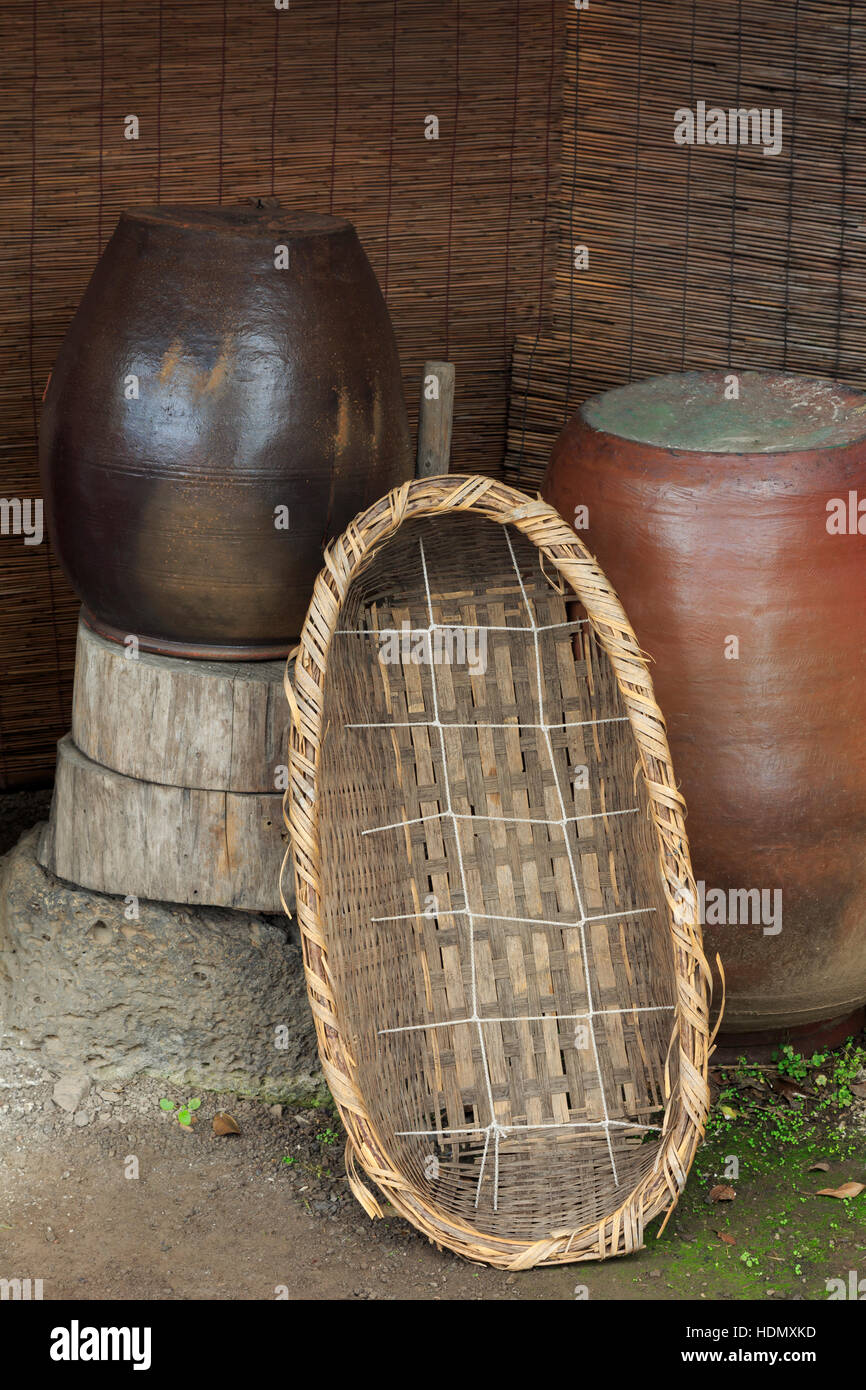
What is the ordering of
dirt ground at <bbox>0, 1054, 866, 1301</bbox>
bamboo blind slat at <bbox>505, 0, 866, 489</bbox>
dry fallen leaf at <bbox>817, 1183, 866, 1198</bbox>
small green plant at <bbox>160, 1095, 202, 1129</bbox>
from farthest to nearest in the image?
bamboo blind slat at <bbox>505, 0, 866, 489</bbox> → small green plant at <bbox>160, 1095, 202, 1129</bbox> → dry fallen leaf at <bbox>817, 1183, 866, 1198</bbox> → dirt ground at <bbox>0, 1054, 866, 1301</bbox>

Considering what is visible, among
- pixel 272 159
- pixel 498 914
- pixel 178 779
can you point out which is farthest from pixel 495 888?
pixel 272 159

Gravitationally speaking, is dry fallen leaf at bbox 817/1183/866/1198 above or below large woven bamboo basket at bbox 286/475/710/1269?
below

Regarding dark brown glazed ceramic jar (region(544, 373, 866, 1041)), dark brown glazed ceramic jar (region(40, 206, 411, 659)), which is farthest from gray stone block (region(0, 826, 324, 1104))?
dark brown glazed ceramic jar (region(544, 373, 866, 1041))

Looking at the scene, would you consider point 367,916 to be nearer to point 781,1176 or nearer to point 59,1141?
point 59,1141

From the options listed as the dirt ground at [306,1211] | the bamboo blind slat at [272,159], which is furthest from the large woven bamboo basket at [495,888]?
the bamboo blind slat at [272,159]

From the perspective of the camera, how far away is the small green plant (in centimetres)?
334

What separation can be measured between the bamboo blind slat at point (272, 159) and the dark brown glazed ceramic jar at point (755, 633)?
49.4 inches

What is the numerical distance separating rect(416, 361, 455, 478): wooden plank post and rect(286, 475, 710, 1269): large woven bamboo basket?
0.27 m

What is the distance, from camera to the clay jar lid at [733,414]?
3.23 meters

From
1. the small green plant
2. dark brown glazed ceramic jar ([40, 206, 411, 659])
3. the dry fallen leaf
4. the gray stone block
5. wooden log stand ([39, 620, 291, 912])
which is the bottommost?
the dry fallen leaf

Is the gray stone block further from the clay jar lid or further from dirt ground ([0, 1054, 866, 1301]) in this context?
the clay jar lid

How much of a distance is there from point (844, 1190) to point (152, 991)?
1.55 m

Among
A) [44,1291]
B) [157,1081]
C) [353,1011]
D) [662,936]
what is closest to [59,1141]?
[157,1081]

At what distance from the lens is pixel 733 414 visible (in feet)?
11.1
